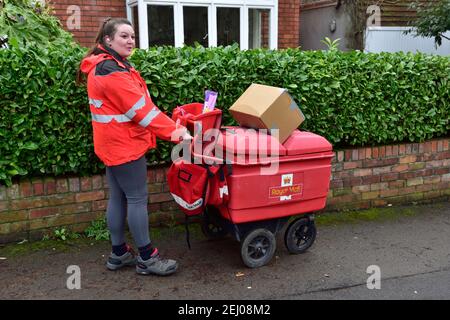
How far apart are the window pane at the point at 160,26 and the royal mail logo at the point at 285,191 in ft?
18.1

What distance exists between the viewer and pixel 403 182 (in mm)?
5570

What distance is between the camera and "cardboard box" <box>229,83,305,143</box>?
11.9 ft

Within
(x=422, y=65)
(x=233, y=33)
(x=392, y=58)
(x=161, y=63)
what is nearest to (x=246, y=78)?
(x=161, y=63)

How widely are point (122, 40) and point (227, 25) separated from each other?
19.4ft

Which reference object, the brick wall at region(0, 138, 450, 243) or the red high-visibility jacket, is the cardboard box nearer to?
the red high-visibility jacket

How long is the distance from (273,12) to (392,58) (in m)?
4.21

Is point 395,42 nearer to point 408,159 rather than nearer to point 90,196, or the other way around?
point 408,159

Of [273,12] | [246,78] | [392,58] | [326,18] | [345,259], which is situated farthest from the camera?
[326,18]

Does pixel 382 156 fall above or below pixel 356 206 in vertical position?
above

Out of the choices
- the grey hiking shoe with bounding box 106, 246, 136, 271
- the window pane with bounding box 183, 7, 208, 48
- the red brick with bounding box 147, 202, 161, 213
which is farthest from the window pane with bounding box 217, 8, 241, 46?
the grey hiking shoe with bounding box 106, 246, 136, 271

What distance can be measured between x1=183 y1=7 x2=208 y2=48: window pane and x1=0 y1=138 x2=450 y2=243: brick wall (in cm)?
447

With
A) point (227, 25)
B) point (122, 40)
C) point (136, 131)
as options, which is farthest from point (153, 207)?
point (227, 25)
